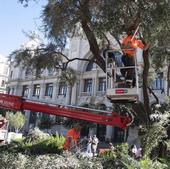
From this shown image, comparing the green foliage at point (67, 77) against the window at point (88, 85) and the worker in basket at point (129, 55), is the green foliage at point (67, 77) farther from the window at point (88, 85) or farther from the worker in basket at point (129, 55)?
the window at point (88, 85)

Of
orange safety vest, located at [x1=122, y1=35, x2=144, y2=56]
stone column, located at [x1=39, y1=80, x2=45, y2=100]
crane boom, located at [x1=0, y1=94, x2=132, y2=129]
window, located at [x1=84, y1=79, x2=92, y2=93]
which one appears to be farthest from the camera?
stone column, located at [x1=39, y1=80, x2=45, y2=100]

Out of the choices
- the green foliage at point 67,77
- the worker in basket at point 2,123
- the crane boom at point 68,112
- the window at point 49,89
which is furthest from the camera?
the window at point 49,89

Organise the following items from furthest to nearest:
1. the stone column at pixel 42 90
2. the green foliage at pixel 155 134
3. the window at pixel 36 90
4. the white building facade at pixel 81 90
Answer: the window at pixel 36 90 < the stone column at pixel 42 90 < the white building facade at pixel 81 90 < the green foliage at pixel 155 134

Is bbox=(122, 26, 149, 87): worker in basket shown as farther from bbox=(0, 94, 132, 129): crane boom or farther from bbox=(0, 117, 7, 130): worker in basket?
bbox=(0, 117, 7, 130): worker in basket

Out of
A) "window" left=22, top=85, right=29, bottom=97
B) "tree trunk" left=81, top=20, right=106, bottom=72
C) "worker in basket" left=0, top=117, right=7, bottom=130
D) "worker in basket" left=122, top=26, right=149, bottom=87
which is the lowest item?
"worker in basket" left=0, top=117, right=7, bottom=130

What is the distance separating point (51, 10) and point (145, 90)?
15.6ft

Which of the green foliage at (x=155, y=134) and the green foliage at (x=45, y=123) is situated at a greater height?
the green foliage at (x=155, y=134)

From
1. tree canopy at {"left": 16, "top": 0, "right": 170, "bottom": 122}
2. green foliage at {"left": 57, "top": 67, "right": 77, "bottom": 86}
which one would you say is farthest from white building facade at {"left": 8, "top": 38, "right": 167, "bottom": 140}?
tree canopy at {"left": 16, "top": 0, "right": 170, "bottom": 122}

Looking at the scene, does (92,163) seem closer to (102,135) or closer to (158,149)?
(158,149)

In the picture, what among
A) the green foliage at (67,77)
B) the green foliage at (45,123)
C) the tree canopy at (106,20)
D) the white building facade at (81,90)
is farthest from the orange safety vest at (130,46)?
the green foliage at (45,123)

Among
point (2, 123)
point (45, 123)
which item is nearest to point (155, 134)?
point (2, 123)

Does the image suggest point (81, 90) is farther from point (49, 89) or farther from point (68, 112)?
point (68, 112)

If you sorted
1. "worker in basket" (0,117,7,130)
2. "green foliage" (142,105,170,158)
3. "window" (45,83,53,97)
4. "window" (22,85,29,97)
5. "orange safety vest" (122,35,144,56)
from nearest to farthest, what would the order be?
"green foliage" (142,105,170,158)
"orange safety vest" (122,35,144,56)
"worker in basket" (0,117,7,130)
"window" (45,83,53,97)
"window" (22,85,29,97)

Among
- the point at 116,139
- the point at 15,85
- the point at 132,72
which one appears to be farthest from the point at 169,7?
the point at 15,85
